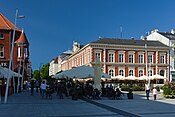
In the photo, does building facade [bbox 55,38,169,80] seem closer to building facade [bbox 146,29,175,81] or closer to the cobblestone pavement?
building facade [bbox 146,29,175,81]

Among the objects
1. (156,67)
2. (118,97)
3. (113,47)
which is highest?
(113,47)

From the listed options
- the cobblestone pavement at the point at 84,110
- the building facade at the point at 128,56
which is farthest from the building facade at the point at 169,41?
the cobblestone pavement at the point at 84,110

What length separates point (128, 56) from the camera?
67812 mm

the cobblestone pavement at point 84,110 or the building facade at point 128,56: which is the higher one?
the building facade at point 128,56

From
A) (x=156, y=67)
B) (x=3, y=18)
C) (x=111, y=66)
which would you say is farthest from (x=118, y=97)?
(x=156, y=67)

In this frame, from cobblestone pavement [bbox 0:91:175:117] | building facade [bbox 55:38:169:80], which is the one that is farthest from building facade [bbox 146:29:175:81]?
cobblestone pavement [bbox 0:91:175:117]

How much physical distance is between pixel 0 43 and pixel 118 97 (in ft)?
89.2

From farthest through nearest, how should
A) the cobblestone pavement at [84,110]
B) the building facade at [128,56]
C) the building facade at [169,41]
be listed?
the building facade at [169,41] < the building facade at [128,56] < the cobblestone pavement at [84,110]

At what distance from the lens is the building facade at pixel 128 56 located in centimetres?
6544

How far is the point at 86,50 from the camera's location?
6800 cm

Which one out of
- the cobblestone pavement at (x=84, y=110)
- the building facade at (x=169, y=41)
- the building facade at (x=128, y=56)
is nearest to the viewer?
the cobblestone pavement at (x=84, y=110)

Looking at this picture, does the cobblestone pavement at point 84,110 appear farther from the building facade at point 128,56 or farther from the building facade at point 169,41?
the building facade at point 169,41

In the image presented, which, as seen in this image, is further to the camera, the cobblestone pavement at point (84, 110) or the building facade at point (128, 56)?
the building facade at point (128, 56)

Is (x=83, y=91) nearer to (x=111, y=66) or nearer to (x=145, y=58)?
(x=111, y=66)
